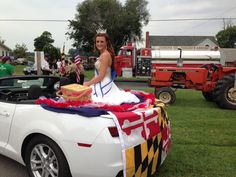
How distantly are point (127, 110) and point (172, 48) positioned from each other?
57.1 feet

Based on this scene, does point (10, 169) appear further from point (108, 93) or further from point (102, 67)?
point (102, 67)

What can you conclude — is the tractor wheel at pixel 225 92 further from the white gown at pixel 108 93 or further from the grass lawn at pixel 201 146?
the white gown at pixel 108 93

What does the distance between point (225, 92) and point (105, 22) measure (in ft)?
127

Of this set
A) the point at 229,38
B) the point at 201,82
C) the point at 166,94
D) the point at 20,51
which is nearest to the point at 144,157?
the point at 166,94

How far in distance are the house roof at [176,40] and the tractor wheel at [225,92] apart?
56.3m

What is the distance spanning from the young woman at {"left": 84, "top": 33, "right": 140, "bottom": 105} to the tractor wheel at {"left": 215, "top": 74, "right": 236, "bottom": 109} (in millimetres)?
6595

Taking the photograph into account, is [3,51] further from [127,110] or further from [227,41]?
[127,110]

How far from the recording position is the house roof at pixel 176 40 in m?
67.3

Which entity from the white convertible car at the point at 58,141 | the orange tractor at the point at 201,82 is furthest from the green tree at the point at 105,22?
the white convertible car at the point at 58,141

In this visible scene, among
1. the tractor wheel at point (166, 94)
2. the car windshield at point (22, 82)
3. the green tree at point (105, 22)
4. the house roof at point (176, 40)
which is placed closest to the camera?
the car windshield at point (22, 82)

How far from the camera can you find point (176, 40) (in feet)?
229

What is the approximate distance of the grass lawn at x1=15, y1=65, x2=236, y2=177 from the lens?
456 centimetres

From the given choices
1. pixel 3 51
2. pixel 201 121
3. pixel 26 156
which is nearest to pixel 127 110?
pixel 26 156

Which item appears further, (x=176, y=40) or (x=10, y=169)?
(x=176, y=40)
